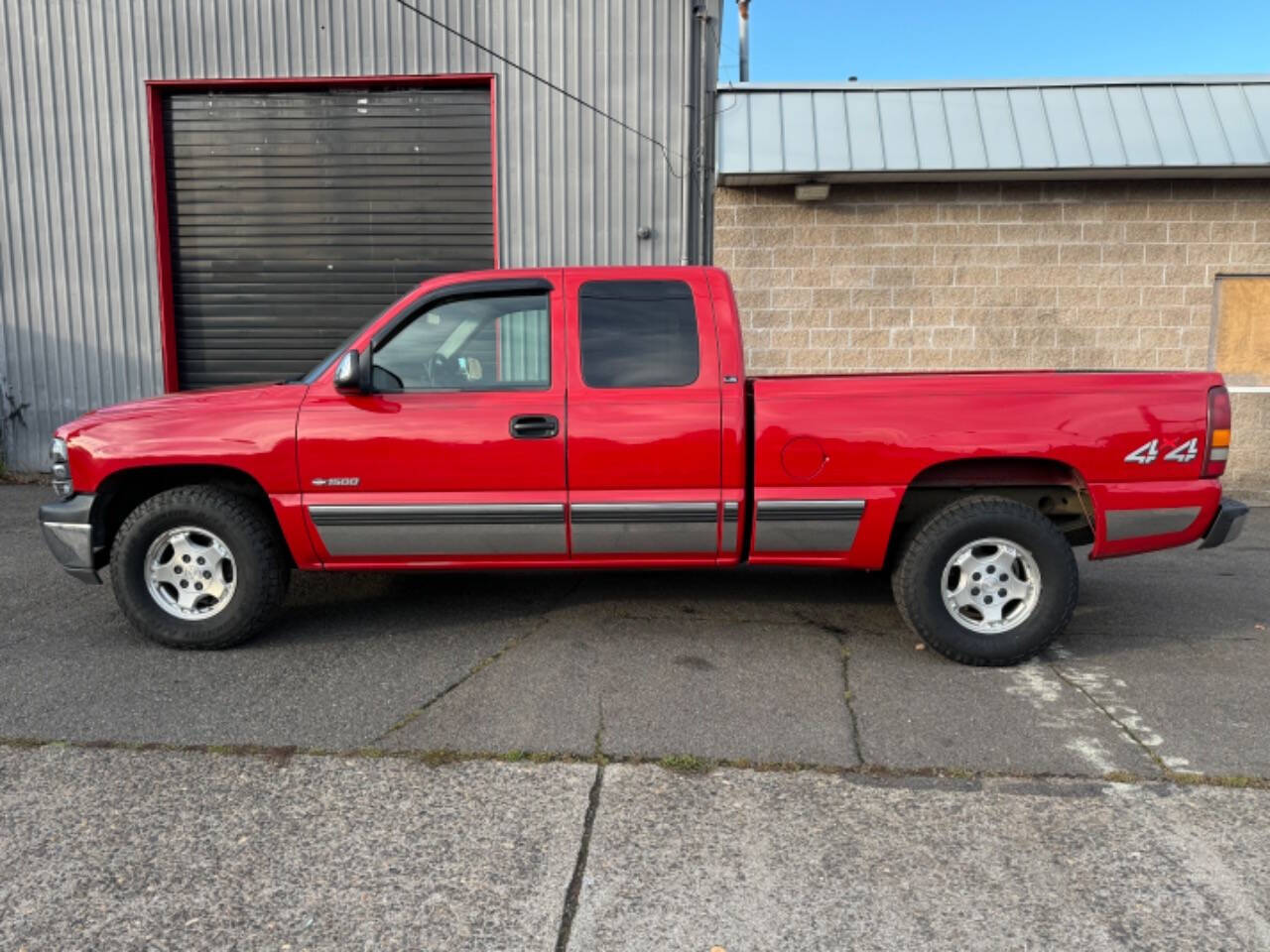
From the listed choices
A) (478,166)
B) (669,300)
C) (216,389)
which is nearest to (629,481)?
(669,300)

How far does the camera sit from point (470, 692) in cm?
396

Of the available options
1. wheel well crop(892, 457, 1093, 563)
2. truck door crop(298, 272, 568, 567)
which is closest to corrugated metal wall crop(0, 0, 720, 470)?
truck door crop(298, 272, 568, 567)

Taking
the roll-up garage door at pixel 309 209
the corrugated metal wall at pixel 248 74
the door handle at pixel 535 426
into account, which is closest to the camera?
the door handle at pixel 535 426

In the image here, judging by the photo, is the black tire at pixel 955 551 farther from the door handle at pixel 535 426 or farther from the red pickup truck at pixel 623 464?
the door handle at pixel 535 426

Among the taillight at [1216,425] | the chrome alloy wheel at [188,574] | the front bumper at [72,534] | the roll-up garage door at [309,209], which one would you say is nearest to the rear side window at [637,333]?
the chrome alloy wheel at [188,574]

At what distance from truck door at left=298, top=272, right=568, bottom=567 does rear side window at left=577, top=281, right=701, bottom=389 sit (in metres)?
0.15

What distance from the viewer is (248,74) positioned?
30.9 feet

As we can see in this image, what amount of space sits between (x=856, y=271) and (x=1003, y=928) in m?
7.47

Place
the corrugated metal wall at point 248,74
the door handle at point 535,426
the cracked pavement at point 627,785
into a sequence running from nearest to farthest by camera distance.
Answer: the cracked pavement at point 627,785 < the door handle at point 535,426 < the corrugated metal wall at point 248,74

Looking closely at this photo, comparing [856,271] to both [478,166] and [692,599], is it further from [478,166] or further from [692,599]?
[692,599]

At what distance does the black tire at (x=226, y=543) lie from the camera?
4.34 m

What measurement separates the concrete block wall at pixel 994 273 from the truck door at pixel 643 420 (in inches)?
190

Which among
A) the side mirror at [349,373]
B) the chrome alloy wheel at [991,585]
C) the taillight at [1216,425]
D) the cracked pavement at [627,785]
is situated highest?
the side mirror at [349,373]

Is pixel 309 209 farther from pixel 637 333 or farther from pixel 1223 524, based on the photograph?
pixel 1223 524
